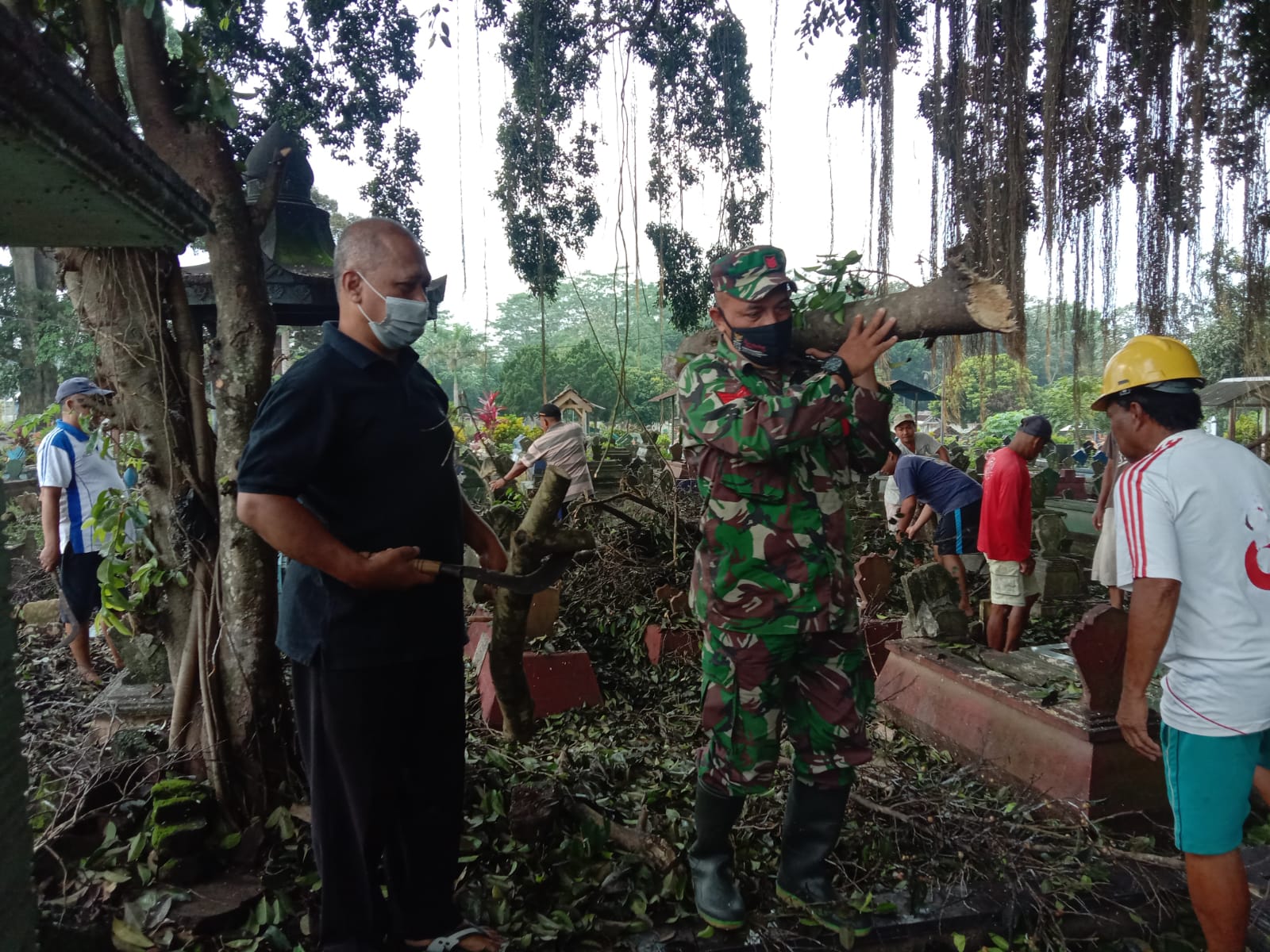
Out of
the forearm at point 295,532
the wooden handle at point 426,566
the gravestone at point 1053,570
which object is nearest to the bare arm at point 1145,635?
the wooden handle at point 426,566

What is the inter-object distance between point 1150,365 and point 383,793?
235 centimetres

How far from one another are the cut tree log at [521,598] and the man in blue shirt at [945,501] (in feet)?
13.4

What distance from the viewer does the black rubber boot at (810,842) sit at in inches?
87.1

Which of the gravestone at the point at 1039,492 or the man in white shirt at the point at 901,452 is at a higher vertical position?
the man in white shirt at the point at 901,452

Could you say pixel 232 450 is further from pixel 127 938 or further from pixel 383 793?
pixel 127 938

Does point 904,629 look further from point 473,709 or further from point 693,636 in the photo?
point 473,709

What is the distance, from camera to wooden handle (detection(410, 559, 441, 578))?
187 cm

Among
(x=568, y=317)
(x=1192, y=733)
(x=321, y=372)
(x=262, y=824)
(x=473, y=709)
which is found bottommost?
(x=473, y=709)

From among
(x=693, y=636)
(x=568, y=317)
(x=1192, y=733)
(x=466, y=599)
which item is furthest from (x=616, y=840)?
(x=568, y=317)

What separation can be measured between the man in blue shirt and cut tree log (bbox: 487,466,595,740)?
4086 millimetres

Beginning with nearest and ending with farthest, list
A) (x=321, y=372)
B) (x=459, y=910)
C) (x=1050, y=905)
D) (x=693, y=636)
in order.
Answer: (x=321, y=372) → (x=459, y=910) → (x=1050, y=905) → (x=693, y=636)

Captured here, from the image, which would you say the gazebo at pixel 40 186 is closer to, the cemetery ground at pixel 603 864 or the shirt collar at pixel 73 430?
the cemetery ground at pixel 603 864

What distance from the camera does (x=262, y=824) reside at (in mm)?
2477

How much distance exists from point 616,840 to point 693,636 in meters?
2.50
